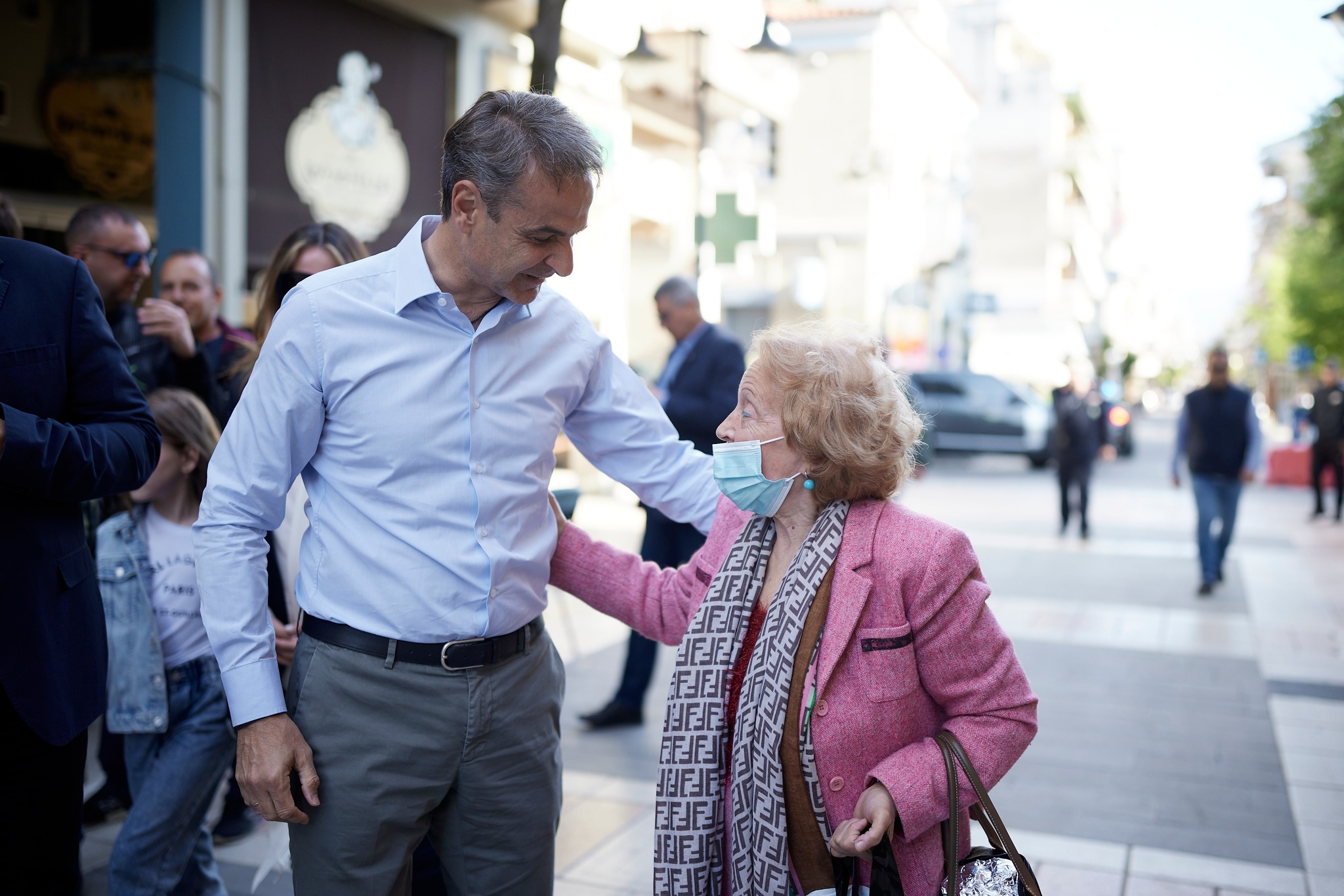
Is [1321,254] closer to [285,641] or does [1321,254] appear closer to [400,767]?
[285,641]

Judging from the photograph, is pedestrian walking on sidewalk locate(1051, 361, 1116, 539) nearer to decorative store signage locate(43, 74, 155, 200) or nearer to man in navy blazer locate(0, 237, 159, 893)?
decorative store signage locate(43, 74, 155, 200)

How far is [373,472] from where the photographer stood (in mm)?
2143

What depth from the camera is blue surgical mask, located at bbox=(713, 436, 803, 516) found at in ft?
7.47

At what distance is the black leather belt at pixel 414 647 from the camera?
84.6 inches

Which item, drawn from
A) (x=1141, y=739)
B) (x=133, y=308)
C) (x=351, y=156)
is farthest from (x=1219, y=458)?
(x=133, y=308)

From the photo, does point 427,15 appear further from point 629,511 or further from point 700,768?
point 700,768

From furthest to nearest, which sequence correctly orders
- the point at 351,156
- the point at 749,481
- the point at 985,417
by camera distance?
the point at 985,417 < the point at 351,156 < the point at 749,481

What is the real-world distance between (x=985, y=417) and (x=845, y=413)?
72.2ft

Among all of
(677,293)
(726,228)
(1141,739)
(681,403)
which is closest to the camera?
(1141,739)

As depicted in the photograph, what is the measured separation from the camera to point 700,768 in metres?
2.20

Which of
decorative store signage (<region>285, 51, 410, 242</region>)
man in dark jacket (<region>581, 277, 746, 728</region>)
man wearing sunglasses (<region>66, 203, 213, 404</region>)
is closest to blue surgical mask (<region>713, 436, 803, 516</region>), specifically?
man wearing sunglasses (<region>66, 203, 213, 404</region>)

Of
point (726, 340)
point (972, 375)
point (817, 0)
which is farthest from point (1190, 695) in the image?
point (817, 0)

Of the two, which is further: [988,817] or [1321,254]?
[1321,254]

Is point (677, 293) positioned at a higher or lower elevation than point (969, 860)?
higher
